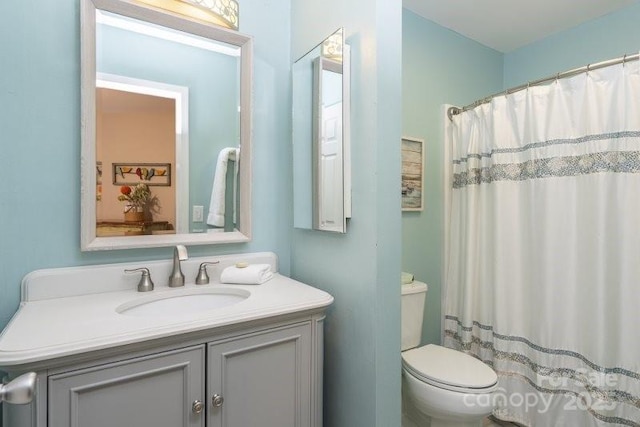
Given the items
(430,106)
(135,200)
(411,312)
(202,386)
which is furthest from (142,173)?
(430,106)

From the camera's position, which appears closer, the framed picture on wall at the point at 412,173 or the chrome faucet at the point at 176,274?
the chrome faucet at the point at 176,274

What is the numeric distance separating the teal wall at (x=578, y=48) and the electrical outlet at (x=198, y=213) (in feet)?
8.04

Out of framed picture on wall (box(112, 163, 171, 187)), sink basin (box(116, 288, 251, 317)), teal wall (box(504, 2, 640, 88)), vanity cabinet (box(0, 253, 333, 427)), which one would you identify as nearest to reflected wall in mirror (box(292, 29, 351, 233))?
vanity cabinet (box(0, 253, 333, 427))

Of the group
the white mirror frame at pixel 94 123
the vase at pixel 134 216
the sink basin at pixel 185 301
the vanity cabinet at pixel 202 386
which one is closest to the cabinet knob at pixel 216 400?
the vanity cabinet at pixel 202 386

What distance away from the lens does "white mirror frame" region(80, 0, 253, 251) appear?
1179 mm

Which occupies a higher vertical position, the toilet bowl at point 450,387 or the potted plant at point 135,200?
the potted plant at point 135,200

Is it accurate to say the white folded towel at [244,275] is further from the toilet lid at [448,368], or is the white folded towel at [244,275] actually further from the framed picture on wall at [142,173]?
the toilet lid at [448,368]

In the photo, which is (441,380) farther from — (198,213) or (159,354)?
(198,213)

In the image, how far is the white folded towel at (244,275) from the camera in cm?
134

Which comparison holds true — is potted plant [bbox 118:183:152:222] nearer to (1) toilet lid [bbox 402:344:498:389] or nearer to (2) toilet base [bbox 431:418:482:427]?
(1) toilet lid [bbox 402:344:498:389]

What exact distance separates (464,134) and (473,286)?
3.20 feet

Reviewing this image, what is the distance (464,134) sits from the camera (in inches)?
84.9

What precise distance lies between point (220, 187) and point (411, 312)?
48.4 inches

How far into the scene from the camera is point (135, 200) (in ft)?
4.25
